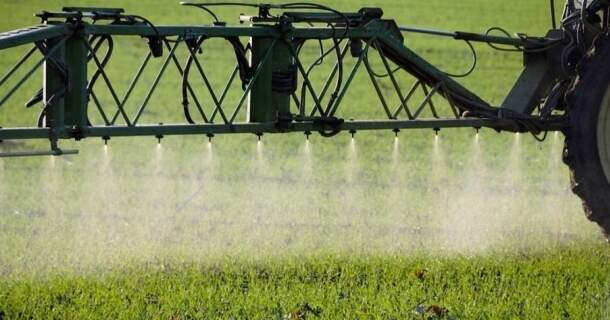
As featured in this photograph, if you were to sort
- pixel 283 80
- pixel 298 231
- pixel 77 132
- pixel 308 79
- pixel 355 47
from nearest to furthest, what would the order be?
pixel 77 132
pixel 283 80
pixel 355 47
pixel 308 79
pixel 298 231

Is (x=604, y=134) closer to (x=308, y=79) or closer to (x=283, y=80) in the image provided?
(x=308, y=79)

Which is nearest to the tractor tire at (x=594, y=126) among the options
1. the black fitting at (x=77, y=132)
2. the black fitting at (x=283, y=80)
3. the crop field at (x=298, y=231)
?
the crop field at (x=298, y=231)

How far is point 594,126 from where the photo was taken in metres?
8.41

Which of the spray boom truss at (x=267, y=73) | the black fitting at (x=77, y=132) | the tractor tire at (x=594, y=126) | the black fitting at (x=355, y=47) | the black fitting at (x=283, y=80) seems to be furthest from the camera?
the tractor tire at (x=594, y=126)

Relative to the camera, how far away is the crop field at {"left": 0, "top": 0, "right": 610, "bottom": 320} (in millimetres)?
7781

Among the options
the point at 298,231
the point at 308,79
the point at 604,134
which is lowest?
the point at 298,231

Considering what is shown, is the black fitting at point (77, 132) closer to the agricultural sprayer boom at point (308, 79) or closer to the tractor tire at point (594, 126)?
the agricultural sprayer boom at point (308, 79)

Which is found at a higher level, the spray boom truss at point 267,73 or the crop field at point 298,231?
the spray boom truss at point 267,73

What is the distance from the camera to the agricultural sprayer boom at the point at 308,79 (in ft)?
23.3

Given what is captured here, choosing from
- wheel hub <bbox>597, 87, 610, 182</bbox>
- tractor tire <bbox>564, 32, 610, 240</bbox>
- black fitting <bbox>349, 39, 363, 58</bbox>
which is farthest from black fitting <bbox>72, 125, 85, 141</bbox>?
wheel hub <bbox>597, 87, 610, 182</bbox>

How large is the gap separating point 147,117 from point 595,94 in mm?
7733

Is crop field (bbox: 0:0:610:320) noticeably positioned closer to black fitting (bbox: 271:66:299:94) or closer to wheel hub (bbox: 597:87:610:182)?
black fitting (bbox: 271:66:299:94)

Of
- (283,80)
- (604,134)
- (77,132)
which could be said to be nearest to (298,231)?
(283,80)

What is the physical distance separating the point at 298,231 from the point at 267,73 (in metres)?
2.46
